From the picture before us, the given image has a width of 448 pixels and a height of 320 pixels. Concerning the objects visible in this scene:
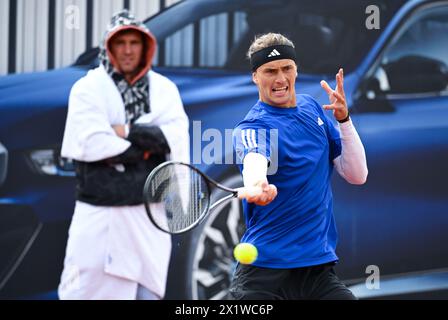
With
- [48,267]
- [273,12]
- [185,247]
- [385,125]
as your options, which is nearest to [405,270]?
[385,125]

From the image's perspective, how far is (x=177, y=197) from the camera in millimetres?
4043

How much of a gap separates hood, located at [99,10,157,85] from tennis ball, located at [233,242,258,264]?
176 cm

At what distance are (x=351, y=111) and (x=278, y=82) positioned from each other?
1752mm

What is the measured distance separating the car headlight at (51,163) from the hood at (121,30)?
0.53 meters

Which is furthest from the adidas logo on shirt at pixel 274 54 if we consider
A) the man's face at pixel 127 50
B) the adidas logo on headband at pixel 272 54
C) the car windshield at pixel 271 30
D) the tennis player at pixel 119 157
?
the car windshield at pixel 271 30

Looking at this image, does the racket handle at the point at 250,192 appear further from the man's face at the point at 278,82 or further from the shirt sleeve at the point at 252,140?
the man's face at the point at 278,82

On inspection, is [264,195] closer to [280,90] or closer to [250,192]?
[250,192]

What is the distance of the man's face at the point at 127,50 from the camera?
510 cm

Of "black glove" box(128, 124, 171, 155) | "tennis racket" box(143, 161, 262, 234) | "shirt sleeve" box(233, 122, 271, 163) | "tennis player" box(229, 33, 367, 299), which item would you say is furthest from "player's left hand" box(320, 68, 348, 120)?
"black glove" box(128, 124, 171, 155)

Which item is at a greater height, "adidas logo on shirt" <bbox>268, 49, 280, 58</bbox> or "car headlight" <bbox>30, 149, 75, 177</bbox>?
"adidas logo on shirt" <bbox>268, 49, 280, 58</bbox>

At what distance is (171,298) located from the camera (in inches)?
209

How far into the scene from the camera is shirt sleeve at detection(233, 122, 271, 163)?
3.55 metres

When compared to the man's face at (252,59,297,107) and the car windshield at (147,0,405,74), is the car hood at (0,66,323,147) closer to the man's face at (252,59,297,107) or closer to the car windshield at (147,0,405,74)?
the car windshield at (147,0,405,74)

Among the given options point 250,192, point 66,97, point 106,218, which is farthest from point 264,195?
point 66,97
